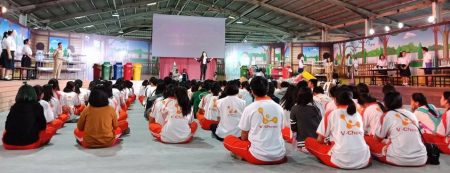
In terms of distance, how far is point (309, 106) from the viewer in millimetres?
3773

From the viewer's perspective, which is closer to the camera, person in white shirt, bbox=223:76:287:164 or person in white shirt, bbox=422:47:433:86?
person in white shirt, bbox=223:76:287:164

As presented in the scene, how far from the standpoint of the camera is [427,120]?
412 centimetres

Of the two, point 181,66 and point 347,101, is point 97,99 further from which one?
point 181,66

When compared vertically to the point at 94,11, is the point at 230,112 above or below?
below

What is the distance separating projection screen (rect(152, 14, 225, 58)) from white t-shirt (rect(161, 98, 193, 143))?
12241mm

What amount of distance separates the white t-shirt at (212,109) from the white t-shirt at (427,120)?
8.97 feet

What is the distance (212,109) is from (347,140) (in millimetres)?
2638

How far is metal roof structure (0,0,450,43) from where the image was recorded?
43.8ft

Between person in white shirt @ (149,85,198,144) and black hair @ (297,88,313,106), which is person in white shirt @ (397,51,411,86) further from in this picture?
person in white shirt @ (149,85,198,144)

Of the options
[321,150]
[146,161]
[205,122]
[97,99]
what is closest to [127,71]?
[205,122]

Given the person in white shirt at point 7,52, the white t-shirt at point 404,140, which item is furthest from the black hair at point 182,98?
the person in white shirt at point 7,52

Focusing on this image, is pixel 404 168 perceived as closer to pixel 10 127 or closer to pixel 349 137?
pixel 349 137

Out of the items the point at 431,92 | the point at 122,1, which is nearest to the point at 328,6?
the point at 431,92

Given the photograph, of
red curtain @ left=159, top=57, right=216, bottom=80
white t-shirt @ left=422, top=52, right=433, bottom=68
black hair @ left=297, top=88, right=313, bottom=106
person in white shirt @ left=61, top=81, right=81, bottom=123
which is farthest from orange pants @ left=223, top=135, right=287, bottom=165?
red curtain @ left=159, top=57, right=216, bottom=80
